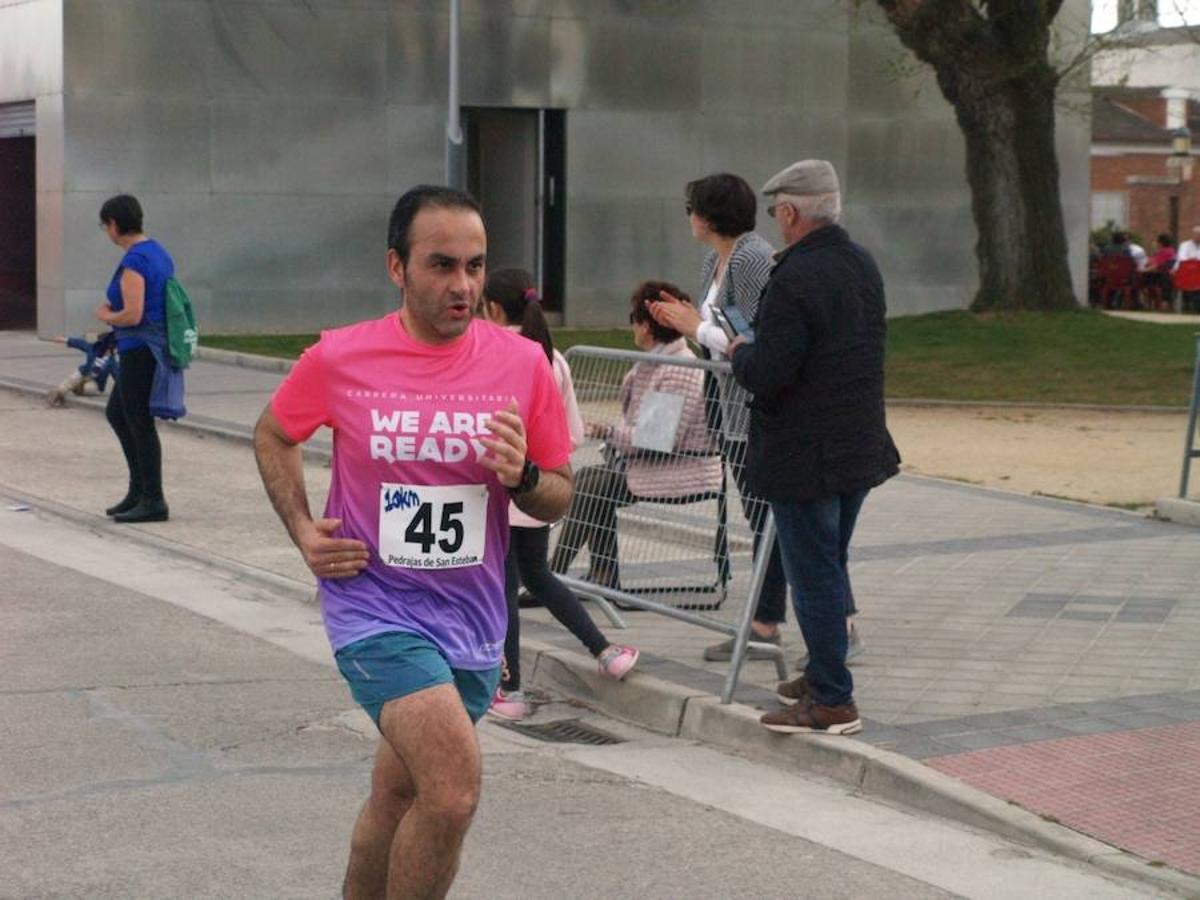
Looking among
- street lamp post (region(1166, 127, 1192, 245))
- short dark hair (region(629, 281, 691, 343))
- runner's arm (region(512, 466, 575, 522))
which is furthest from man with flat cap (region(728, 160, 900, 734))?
street lamp post (region(1166, 127, 1192, 245))

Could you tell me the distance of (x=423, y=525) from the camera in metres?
4.63

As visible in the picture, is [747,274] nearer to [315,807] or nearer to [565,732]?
[565,732]

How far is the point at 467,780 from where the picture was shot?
14.5 ft

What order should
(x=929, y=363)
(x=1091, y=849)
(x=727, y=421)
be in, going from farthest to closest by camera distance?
(x=929, y=363)
(x=727, y=421)
(x=1091, y=849)

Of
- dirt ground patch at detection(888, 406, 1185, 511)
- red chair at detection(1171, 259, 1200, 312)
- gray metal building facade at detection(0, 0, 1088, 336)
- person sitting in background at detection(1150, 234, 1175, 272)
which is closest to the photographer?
dirt ground patch at detection(888, 406, 1185, 511)

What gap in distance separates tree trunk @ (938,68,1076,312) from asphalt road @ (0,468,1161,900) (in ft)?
67.7

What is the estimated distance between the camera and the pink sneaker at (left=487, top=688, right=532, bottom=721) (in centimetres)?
801

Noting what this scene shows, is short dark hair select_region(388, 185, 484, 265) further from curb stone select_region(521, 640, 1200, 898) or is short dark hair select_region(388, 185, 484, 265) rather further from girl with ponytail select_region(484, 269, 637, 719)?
girl with ponytail select_region(484, 269, 637, 719)

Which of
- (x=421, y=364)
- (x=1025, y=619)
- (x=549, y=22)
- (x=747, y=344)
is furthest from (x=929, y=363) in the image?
(x=421, y=364)

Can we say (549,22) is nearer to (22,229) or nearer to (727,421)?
(22,229)

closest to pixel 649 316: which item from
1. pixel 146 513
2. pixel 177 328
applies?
pixel 177 328

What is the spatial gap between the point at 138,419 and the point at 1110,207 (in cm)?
4963

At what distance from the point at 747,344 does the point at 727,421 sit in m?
0.97

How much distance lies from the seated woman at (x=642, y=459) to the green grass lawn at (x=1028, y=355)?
11951 millimetres
